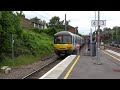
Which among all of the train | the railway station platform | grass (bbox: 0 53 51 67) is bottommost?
grass (bbox: 0 53 51 67)

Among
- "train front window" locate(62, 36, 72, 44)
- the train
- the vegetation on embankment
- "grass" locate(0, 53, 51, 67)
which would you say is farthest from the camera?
"train front window" locate(62, 36, 72, 44)

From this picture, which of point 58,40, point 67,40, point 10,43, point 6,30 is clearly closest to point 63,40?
point 67,40

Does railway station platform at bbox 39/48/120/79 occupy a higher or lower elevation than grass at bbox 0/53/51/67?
higher

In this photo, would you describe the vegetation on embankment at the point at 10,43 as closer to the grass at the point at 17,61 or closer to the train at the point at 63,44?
the grass at the point at 17,61

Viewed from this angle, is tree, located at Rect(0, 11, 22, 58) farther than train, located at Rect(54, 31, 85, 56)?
No

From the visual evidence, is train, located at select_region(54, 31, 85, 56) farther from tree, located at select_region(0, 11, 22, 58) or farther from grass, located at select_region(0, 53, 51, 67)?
tree, located at select_region(0, 11, 22, 58)

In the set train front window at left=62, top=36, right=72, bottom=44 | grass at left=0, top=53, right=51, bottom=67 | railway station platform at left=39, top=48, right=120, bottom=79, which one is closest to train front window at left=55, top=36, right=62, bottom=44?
train front window at left=62, top=36, right=72, bottom=44

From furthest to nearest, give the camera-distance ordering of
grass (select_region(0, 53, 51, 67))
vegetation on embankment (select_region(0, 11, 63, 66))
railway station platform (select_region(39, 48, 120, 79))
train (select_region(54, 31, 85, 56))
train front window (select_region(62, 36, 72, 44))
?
train front window (select_region(62, 36, 72, 44)), train (select_region(54, 31, 85, 56)), vegetation on embankment (select_region(0, 11, 63, 66)), grass (select_region(0, 53, 51, 67)), railway station platform (select_region(39, 48, 120, 79))

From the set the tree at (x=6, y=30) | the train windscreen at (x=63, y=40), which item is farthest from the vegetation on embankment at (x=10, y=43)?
the train windscreen at (x=63, y=40)

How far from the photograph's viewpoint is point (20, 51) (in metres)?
27.8

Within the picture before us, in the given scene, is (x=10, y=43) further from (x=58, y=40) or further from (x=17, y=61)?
(x=58, y=40)
